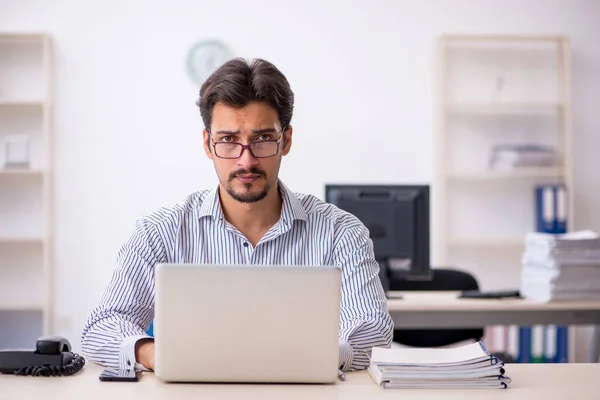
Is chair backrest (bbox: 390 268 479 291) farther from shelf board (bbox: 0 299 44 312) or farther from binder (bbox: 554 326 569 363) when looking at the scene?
shelf board (bbox: 0 299 44 312)

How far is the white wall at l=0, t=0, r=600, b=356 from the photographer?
5.05 metres

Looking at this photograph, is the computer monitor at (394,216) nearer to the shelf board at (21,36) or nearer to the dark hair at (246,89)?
the dark hair at (246,89)

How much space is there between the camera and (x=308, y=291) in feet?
5.07

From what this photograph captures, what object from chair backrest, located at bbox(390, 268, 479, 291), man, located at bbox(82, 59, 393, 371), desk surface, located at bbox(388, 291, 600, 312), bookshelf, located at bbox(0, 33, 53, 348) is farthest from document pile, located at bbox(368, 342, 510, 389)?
bookshelf, located at bbox(0, 33, 53, 348)

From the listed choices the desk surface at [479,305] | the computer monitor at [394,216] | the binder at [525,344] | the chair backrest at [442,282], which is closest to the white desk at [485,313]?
the desk surface at [479,305]

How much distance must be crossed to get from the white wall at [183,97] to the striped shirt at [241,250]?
2.82 m

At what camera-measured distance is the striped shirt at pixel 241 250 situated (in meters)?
2.07

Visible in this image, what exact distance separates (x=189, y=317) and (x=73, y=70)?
383cm

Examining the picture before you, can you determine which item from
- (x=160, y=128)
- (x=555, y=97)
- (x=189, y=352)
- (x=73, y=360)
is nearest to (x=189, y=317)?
(x=189, y=352)

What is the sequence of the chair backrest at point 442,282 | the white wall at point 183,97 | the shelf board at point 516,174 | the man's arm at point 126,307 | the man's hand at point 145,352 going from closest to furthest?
1. the man's hand at point 145,352
2. the man's arm at point 126,307
3. the chair backrest at point 442,282
4. the shelf board at point 516,174
5. the white wall at point 183,97

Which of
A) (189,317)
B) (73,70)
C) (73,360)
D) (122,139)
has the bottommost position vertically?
(73,360)

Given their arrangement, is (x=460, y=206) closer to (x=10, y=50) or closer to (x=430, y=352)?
(x=10, y=50)

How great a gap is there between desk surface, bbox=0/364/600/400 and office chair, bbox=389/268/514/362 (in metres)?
1.58

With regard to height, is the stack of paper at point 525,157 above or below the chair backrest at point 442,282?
above
